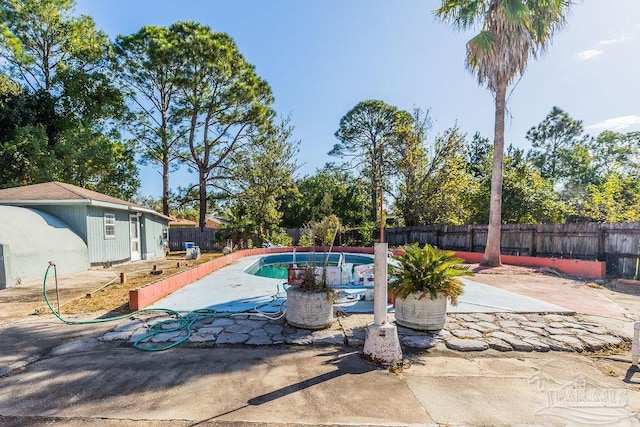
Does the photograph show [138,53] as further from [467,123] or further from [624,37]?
[624,37]

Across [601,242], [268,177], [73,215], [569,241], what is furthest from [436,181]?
[73,215]

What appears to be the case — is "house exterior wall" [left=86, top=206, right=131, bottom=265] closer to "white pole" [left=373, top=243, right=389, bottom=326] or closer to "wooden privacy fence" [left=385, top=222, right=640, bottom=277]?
"white pole" [left=373, top=243, right=389, bottom=326]

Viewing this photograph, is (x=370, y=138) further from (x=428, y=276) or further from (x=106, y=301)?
(x=106, y=301)

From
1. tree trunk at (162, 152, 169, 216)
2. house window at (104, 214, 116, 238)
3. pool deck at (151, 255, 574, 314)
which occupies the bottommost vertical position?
pool deck at (151, 255, 574, 314)

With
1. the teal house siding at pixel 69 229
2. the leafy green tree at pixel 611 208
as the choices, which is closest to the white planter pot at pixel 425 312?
the teal house siding at pixel 69 229

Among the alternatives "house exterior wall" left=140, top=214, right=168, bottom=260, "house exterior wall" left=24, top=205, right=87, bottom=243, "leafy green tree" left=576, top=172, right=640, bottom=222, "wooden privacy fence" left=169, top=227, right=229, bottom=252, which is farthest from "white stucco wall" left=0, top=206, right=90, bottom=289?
"leafy green tree" left=576, top=172, right=640, bottom=222

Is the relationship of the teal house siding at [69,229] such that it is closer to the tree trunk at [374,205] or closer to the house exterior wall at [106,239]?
the house exterior wall at [106,239]

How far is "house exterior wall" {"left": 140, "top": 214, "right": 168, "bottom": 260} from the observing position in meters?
13.2

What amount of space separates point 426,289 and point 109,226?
37.8ft

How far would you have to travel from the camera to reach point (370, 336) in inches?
134

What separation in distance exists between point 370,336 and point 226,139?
68.5ft

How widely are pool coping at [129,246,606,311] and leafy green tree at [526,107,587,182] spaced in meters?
24.8

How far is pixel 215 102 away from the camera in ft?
66.4

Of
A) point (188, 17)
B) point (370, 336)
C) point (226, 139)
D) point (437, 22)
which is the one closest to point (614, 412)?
point (370, 336)
